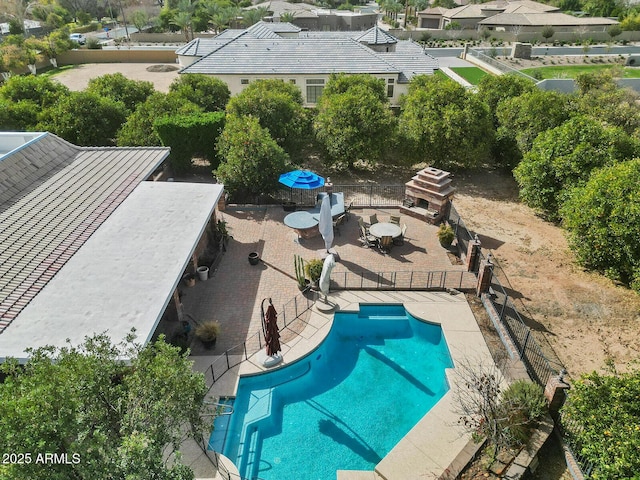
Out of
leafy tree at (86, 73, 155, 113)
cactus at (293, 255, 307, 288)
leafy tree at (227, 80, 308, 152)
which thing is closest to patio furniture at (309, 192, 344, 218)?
cactus at (293, 255, 307, 288)

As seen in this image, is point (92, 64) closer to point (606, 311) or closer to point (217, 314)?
point (217, 314)

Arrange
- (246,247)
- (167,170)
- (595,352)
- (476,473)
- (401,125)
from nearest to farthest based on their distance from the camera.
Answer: (476,473) → (595,352) → (246,247) → (167,170) → (401,125)

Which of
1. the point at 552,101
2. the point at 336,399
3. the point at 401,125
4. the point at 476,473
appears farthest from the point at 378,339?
the point at 552,101

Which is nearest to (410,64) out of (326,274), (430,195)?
(430,195)

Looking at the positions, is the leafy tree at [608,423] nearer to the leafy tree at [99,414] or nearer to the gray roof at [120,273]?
the leafy tree at [99,414]

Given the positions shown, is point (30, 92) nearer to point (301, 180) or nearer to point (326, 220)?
point (301, 180)

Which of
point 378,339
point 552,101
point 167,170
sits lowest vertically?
point 378,339
